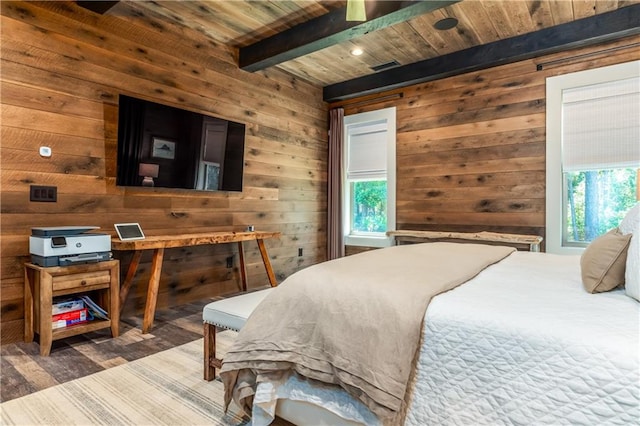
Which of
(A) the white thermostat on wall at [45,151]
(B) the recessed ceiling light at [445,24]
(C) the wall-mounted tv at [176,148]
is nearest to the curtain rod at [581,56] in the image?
(B) the recessed ceiling light at [445,24]

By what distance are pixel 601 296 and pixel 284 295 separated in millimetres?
1159

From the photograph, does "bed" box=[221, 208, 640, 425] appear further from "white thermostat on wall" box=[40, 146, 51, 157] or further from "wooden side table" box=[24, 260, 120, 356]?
"white thermostat on wall" box=[40, 146, 51, 157]

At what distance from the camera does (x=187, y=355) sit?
7.33 ft

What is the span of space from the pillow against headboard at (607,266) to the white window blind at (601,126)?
245cm

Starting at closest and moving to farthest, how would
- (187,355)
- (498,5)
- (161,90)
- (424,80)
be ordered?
(187,355) < (498,5) < (161,90) < (424,80)

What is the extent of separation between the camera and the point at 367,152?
487 cm

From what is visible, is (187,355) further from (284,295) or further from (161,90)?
(161,90)

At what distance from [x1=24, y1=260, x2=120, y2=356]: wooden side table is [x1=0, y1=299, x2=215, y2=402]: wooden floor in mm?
96

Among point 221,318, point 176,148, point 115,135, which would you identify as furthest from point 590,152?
point 115,135

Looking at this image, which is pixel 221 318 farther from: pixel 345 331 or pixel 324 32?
pixel 324 32

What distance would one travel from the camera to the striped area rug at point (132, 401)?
5.12 feet

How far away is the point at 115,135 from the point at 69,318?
4.81 ft

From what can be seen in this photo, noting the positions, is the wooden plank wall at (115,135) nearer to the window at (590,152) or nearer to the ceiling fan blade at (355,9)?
the ceiling fan blade at (355,9)

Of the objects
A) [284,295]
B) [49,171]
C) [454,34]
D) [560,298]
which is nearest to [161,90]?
[49,171]
